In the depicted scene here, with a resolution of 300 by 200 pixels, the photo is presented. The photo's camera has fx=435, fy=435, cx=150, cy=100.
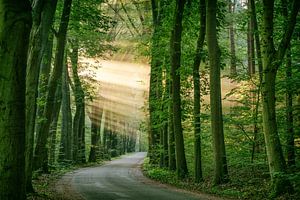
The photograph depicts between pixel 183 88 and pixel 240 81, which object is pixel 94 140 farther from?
pixel 240 81

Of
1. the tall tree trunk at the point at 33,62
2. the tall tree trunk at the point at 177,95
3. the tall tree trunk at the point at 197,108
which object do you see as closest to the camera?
the tall tree trunk at the point at 33,62

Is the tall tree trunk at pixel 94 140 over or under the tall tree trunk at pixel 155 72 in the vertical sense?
under

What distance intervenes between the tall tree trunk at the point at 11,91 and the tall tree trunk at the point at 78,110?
20.5 meters

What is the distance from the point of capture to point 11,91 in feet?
27.4

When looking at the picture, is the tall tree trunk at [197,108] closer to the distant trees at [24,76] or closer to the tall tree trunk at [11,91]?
the distant trees at [24,76]

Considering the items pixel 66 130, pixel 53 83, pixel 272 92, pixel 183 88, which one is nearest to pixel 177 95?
pixel 183 88

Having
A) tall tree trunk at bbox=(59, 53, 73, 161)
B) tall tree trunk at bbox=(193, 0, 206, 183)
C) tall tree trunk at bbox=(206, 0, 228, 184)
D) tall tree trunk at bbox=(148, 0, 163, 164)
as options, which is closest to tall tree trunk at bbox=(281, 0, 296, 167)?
tall tree trunk at bbox=(206, 0, 228, 184)

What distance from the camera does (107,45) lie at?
31750mm

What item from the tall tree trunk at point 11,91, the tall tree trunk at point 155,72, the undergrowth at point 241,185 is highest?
the tall tree trunk at point 155,72

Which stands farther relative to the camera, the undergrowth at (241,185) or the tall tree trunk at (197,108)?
the tall tree trunk at (197,108)

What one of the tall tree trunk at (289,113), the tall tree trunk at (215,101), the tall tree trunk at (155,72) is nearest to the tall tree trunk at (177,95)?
the tall tree trunk at (155,72)

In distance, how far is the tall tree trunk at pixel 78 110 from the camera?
3041 centimetres

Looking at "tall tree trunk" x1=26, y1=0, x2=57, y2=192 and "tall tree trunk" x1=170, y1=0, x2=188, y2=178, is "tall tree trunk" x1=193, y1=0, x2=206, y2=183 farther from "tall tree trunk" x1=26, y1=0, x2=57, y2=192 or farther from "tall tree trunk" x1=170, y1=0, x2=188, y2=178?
"tall tree trunk" x1=26, y1=0, x2=57, y2=192

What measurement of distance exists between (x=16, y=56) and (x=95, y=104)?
3615 centimetres
